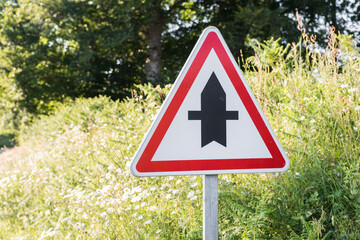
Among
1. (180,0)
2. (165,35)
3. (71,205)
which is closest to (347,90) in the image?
(71,205)

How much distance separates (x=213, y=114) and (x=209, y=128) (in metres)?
0.08

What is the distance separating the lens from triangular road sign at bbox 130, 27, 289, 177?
1.70m

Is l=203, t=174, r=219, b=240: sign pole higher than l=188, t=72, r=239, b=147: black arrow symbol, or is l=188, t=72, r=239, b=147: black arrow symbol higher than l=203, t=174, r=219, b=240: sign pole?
l=188, t=72, r=239, b=147: black arrow symbol

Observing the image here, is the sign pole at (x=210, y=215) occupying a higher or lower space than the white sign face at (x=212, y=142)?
lower

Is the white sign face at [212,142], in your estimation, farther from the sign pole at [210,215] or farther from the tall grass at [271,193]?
the tall grass at [271,193]

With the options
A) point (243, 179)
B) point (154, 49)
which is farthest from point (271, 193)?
point (154, 49)

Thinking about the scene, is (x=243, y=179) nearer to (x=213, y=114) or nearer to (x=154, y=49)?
(x=213, y=114)

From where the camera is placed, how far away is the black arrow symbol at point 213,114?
1718mm

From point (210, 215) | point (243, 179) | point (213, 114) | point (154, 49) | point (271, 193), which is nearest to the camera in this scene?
point (210, 215)

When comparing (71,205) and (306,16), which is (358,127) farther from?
(306,16)

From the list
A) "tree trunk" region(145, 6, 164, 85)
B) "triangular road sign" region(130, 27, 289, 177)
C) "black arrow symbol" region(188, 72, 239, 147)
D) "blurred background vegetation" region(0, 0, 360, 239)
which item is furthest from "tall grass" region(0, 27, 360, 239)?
"tree trunk" region(145, 6, 164, 85)

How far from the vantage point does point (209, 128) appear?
1.72 m

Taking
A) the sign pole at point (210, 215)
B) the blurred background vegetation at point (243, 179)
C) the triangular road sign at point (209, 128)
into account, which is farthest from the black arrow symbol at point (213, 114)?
the blurred background vegetation at point (243, 179)

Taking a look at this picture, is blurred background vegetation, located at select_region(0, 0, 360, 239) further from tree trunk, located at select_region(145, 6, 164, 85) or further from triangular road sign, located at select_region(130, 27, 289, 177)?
tree trunk, located at select_region(145, 6, 164, 85)
